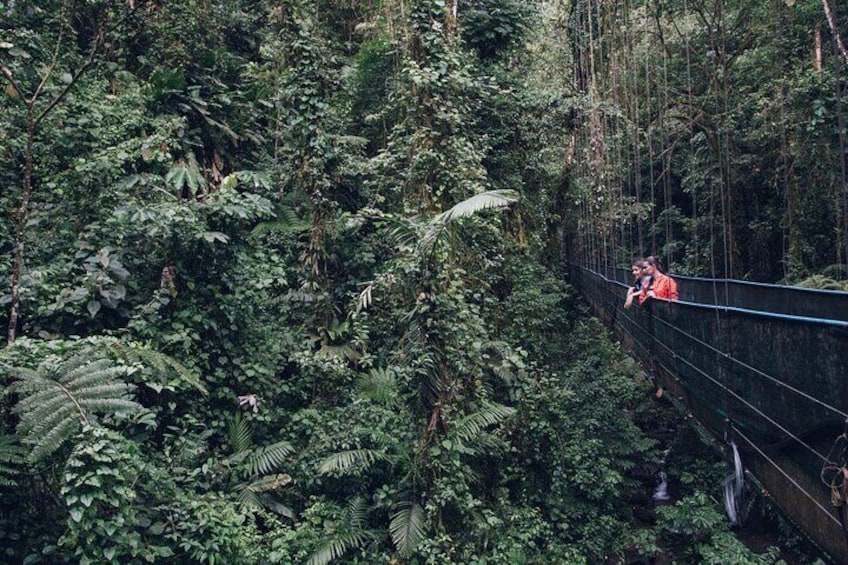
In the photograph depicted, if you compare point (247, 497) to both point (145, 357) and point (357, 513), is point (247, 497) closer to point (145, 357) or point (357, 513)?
point (357, 513)

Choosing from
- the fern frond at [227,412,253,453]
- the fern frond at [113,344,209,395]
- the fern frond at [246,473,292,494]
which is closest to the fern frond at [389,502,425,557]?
the fern frond at [246,473,292,494]

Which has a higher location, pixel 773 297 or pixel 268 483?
pixel 773 297

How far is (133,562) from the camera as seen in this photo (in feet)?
15.4

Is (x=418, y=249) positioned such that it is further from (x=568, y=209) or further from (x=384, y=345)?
(x=568, y=209)

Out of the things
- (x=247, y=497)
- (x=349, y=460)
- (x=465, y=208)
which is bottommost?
(x=247, y=497)

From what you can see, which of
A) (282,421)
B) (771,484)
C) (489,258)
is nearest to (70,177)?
(282,421)

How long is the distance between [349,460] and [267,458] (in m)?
0.77

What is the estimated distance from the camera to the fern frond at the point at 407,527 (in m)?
5.66

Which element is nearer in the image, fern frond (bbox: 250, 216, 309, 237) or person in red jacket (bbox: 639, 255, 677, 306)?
person in red jacket (bbox: 639, 255, 677, 306)

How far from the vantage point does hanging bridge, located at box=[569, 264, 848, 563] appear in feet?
9.69

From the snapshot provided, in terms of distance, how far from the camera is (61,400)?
443cm

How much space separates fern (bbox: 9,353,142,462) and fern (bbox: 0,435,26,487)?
0.14m

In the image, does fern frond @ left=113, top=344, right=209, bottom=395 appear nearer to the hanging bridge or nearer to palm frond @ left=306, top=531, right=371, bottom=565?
palm frond @ left=306, top=531, right=371, bottom=565

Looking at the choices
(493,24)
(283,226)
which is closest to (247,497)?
(283,226)
